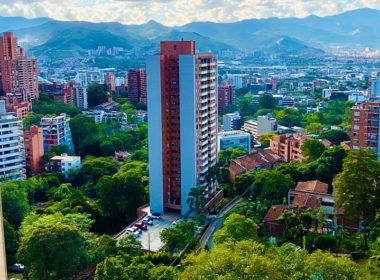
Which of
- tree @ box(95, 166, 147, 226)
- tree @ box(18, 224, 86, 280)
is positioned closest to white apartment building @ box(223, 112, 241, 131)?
tree @ box(95, 166, 147, 226)

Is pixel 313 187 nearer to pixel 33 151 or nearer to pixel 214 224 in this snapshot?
pixel 214 224

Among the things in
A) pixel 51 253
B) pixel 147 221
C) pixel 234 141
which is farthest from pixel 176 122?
pixel 234 141

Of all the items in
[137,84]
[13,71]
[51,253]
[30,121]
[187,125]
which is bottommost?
[51,253]

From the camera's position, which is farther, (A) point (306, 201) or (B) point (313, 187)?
(B) point (313, 187)

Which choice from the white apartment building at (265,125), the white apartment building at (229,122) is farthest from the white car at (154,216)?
the white apartment building at (229,122)

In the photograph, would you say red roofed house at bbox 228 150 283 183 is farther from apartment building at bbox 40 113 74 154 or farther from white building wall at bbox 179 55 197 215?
apartment building at bbox 40 113 74 154

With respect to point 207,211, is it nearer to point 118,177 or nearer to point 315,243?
point 118,177

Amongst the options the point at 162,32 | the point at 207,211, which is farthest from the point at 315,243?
the point at 162,32

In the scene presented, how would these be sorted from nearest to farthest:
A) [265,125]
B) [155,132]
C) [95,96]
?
1. [155,132]
2. [265,125]
3. [95,96]
